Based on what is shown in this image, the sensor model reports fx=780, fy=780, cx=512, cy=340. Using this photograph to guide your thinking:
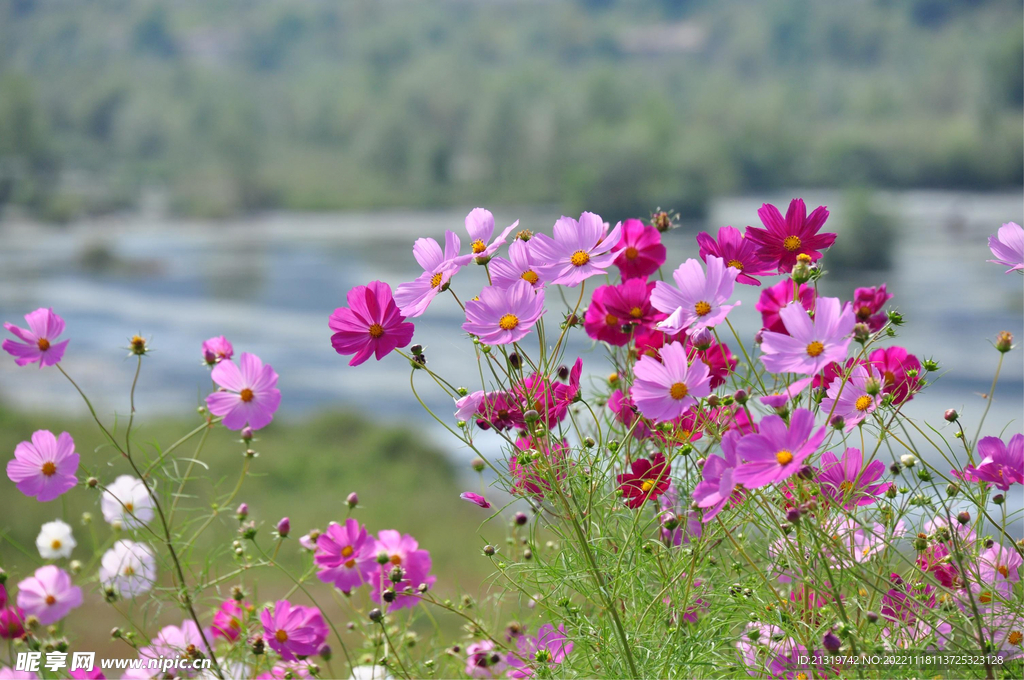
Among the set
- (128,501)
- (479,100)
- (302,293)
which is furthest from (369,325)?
(479,100)

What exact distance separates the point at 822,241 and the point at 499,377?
151 mm

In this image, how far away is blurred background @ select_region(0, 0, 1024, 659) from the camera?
431 centimetres

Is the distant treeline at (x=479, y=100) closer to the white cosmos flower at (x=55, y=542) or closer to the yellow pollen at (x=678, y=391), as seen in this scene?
the white cosmos flower at (x=55, y=542)

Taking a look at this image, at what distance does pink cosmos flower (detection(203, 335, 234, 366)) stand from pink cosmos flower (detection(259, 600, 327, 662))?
0.43ft

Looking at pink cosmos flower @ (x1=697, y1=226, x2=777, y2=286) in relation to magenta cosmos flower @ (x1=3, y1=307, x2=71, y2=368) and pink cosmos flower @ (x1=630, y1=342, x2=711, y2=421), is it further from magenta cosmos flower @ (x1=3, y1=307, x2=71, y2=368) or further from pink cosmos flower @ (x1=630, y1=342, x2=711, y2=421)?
magenta cosmos flower @ (x1=3, y1=307, x2=71, y2=368)

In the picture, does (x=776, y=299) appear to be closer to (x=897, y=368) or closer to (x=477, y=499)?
(x=897, y=368)

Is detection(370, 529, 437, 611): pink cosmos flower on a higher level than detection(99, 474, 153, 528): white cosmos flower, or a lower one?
lower

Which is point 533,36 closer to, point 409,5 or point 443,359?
point 409,5

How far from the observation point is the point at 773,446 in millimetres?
250

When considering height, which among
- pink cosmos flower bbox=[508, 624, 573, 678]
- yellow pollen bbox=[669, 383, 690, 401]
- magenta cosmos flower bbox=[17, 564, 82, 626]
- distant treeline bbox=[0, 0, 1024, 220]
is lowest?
pink cosmos flower bbox=[508, 624, 573, 678]

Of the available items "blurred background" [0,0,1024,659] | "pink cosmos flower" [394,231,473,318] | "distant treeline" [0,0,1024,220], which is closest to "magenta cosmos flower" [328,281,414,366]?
"pink cosmos flower" [394,231,473,318]

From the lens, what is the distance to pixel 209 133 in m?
6.29

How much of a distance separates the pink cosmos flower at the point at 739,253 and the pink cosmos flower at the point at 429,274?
0.11 meters

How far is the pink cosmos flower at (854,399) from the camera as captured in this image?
0.31 m
